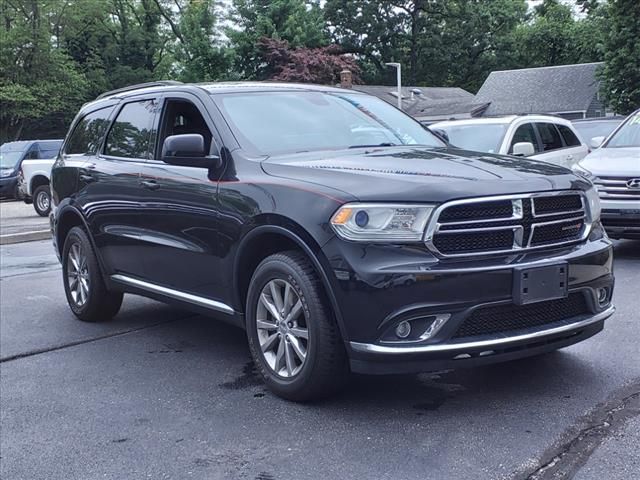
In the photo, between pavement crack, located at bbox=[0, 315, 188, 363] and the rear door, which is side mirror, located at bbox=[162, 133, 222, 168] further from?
pavement crack, located at bbox=[0, 315, 188, 363]

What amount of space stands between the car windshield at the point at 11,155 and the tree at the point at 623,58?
20366mm

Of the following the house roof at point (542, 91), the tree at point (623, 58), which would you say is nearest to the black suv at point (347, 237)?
the tree at point (623, 58)

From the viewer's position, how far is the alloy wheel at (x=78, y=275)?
20.7ft

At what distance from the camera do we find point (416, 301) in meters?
3.52

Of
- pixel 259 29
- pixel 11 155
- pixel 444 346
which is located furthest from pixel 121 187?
pixel 259 29

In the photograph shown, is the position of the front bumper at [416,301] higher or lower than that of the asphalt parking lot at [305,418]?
higher

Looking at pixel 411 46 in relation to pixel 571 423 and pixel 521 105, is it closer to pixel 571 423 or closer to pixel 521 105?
pixel 521 105

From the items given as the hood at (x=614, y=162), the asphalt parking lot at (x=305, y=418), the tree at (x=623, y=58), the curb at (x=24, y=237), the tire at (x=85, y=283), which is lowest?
the curb at (x=24, y=237)

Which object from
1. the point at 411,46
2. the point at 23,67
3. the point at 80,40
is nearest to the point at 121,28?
the point at 80,40

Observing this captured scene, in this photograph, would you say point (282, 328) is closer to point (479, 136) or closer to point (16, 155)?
point (479, 136)

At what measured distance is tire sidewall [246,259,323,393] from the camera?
3.84 metres

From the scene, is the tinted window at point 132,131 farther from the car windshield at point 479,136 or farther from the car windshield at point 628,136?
the car windshield at point 628,136

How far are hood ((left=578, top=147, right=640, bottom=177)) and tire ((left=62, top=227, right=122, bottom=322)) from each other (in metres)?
5.29

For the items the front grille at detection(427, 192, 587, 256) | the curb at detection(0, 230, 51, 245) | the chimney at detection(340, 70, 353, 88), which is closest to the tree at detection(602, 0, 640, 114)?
the chimney at detection(340, 70, 353, 88)
